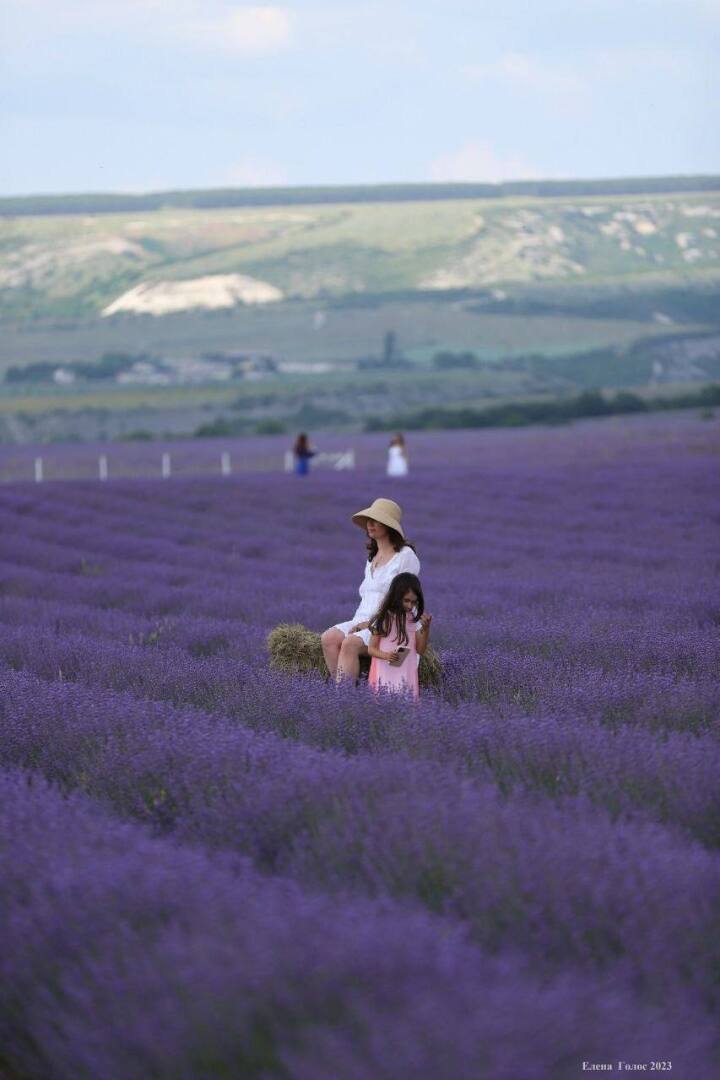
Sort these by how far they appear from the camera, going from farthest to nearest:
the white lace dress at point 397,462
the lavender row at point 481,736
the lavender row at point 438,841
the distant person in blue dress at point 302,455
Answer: the white lace dress at point 397,462 → the distant person in blue dress at point 302,455 → the lavender row at point 481,736 → the lavender row at point 438,841

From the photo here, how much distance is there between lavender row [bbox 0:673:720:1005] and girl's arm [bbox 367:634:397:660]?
1586mm

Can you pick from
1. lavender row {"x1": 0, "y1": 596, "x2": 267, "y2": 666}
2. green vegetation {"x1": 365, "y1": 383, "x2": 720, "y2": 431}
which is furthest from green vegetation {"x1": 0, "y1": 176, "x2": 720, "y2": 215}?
lavender row {"x1": 0, "y1": 596, "x2": 267, "y2": 666}

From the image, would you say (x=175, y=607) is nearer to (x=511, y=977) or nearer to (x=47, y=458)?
(x=511, y=977)

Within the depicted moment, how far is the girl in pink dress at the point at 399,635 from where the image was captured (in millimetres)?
6129

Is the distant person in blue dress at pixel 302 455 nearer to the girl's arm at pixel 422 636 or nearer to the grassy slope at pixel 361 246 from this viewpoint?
the girl's arm at pixel 422 636

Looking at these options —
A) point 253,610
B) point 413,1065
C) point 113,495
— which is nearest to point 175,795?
point 413,1065

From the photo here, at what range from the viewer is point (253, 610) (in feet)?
31.9

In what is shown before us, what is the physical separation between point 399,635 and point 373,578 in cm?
39

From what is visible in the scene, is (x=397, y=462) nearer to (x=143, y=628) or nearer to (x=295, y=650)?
(x=143, y=628)

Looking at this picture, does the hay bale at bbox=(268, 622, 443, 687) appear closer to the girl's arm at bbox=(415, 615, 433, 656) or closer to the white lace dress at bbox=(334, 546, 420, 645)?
the white lace dress at bbox=(334, 546, 420, 645)

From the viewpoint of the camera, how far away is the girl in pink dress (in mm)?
6129

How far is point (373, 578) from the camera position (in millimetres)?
6492

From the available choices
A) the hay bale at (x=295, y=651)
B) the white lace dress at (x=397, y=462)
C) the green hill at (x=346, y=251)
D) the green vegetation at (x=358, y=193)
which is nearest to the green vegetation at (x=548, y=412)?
the white lace dress at (x=397, y=462)

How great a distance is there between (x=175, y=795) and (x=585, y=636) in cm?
327
